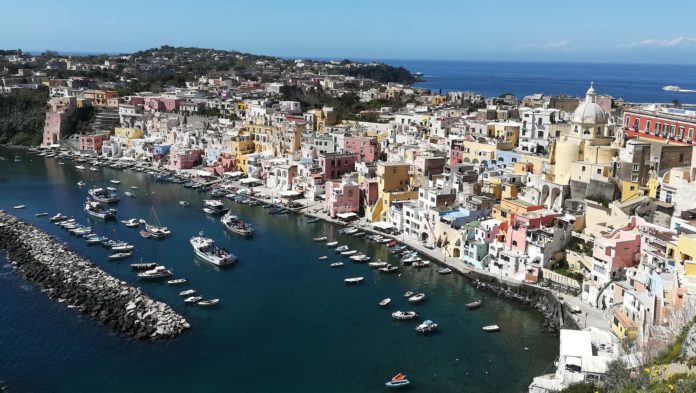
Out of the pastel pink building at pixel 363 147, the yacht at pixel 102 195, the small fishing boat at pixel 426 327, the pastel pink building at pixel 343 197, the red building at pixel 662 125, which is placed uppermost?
the red building at pixel 662 125

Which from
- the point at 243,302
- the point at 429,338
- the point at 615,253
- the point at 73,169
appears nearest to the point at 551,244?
the point at 615,253

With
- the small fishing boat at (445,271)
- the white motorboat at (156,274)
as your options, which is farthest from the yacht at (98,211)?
the small fishing boat at (445,271)

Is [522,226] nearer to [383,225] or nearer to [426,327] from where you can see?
[426,327]

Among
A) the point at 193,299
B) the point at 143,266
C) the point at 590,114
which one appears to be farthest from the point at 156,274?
the point at 590,114

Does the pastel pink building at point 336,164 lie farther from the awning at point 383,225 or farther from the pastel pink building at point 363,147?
the awning at point 383,225

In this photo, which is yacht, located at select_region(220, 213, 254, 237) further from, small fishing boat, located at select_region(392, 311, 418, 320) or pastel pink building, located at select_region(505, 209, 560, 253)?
pastel pink building, located at select_region(505, 209, 560, 253)

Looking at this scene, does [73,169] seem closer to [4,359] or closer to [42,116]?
[42,116]
